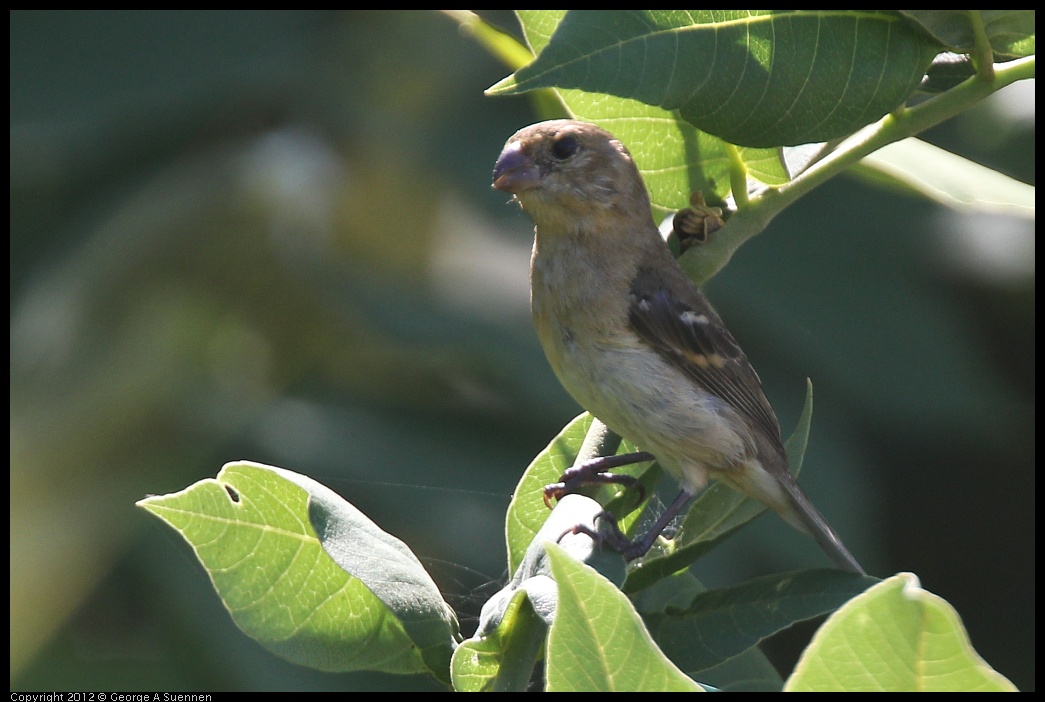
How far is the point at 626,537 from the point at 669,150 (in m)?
0.79

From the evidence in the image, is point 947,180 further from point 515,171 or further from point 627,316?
point 515,171

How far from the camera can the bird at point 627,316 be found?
8.14ft

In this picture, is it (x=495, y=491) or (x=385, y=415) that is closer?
(x=495, y=491)

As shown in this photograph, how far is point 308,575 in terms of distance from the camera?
5.54ft

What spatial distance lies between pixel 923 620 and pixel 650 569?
2.68ft

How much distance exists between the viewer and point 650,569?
1.69 metres

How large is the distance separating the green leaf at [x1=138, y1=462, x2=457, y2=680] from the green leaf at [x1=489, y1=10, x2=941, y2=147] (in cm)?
85

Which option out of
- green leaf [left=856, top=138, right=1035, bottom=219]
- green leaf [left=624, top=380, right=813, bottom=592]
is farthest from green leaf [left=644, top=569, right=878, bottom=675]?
green leaf [left=856, top=138, right=1035, bottom=219]

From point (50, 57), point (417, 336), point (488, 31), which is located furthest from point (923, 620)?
point (50, 57)

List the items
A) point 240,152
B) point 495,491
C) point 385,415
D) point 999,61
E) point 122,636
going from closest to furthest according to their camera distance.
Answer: point 999,61
point 122,636
point 495,491
point 385,415
point 240,152

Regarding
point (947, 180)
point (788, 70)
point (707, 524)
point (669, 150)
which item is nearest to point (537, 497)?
point (707, 524)

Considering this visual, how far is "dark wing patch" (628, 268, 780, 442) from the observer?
260cm

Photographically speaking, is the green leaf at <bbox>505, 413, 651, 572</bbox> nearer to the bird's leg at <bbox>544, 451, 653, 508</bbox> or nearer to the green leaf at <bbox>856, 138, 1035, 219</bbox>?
the bird's leg at <bbox>544, 451, 653, 508</bbox>

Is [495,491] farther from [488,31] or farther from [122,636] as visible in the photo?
[488,31]
